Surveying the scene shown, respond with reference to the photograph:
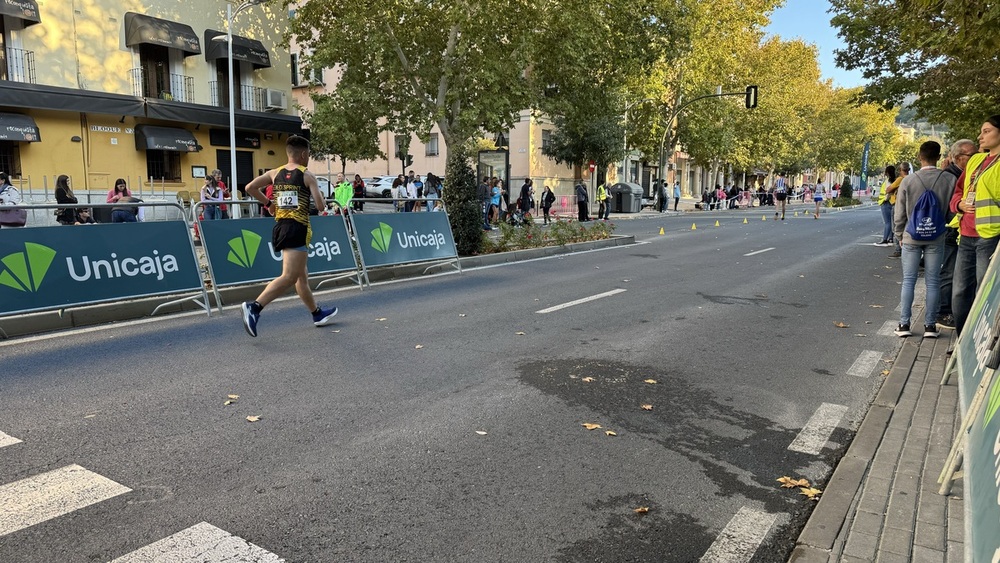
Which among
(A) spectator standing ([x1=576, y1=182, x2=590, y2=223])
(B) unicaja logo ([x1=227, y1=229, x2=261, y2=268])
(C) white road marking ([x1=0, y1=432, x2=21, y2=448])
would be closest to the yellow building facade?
(A) spectator standing ([x1=576, y1=182, x2=590, y2=223])

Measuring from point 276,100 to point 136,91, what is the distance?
5.69 m

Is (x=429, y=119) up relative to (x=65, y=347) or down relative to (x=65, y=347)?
up

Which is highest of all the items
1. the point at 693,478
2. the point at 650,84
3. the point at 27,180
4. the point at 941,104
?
the point at 650,84

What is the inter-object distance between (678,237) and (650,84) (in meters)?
18.6

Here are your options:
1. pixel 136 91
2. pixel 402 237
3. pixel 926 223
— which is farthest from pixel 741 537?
pixel 136 91

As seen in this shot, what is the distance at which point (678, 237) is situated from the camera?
68.8ft

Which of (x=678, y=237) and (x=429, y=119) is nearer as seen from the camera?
(x=678, y=237)

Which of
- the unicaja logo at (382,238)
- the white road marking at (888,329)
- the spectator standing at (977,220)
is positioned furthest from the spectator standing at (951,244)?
the unicaja logo at (382,238)

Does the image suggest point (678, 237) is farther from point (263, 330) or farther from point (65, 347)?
point (65, 347)

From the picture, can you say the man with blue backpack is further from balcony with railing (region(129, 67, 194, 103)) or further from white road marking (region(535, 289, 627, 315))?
balcony with railing (region(129, 67, 194, 103))

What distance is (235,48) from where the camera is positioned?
24797 mm

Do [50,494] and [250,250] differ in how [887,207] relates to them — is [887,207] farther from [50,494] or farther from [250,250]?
[50,494]

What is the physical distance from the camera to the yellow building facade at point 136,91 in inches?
806

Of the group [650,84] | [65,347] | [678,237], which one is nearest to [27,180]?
[65,347]
